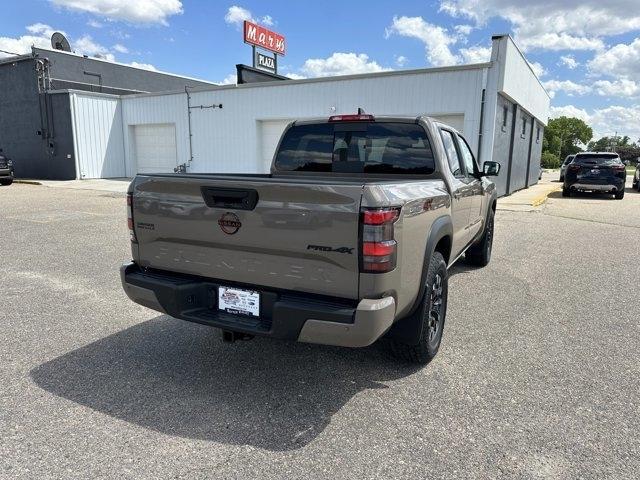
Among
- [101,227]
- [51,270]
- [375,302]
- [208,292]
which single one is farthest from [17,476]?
[101,227]

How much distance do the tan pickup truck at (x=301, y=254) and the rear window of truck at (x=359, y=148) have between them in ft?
0.24

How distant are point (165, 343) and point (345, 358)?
5.01ft

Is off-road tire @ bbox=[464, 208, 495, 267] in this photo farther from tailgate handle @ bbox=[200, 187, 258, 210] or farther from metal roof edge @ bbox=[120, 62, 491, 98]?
metal roof edge @ bbox=[120, 62, 491, 98]

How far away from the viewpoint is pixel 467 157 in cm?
547

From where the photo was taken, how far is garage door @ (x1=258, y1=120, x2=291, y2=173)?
64.4 feet

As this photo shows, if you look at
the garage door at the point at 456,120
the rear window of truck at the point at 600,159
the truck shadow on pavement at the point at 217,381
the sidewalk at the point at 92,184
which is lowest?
the truck shadow on pavement at the point at 217,381

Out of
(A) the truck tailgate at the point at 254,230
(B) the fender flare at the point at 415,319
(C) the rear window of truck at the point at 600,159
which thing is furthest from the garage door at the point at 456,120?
(A) the truck tailgate at the point at 254,230

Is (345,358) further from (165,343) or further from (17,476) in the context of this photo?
(17,476)

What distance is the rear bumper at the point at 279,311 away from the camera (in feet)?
8.80

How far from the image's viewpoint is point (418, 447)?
2.64 meters

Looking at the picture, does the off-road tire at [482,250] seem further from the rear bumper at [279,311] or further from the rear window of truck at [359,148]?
the rear bumper at [279,311]

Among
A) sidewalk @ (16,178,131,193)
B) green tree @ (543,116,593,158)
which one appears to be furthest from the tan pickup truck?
green tree @ (543,116,593,158)

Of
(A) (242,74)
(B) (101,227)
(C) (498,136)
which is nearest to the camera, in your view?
(B) (101,227)

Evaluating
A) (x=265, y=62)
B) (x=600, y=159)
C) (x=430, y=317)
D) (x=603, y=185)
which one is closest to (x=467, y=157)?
(x=430, y=317)
